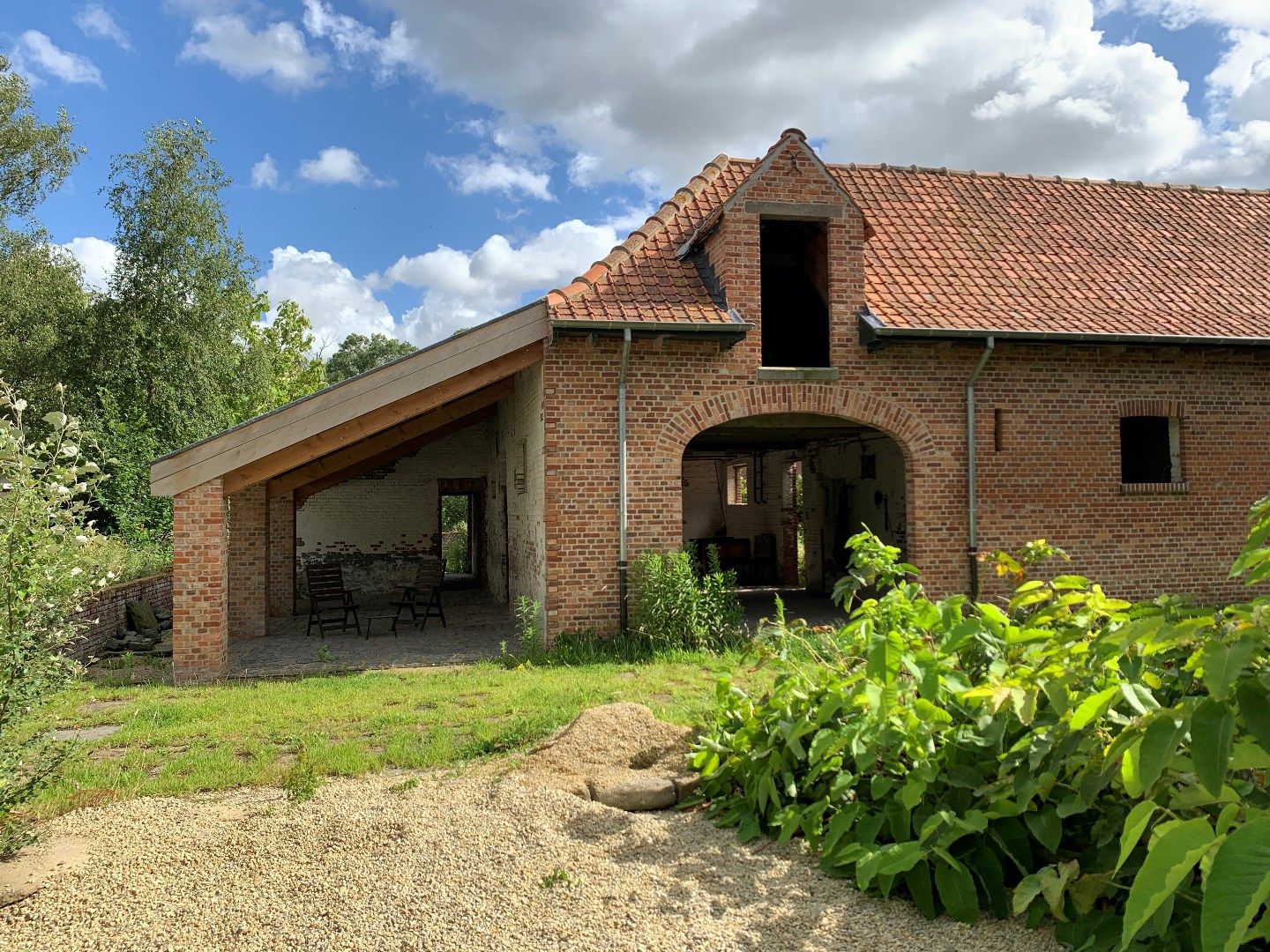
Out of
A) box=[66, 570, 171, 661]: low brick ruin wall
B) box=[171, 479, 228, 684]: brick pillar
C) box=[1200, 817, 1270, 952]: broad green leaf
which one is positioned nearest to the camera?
box=[1200, 817, 1270, 952]: broad green leaf

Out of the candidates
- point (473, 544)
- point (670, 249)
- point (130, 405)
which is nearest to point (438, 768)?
point (670, 249)

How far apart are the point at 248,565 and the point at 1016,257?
474 inches

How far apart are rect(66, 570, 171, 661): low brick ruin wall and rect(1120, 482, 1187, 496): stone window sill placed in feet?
41.4

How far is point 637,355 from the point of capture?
394 inches

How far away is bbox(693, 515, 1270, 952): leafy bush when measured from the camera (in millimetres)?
2094

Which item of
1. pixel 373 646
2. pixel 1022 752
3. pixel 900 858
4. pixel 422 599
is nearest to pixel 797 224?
pixel 373 646

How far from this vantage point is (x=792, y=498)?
2041 cm

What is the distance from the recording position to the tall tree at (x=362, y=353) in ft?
176

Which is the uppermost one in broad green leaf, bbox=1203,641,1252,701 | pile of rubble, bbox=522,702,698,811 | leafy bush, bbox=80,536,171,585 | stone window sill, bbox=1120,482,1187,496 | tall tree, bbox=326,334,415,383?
tall tree, bbox=326,334,415,383

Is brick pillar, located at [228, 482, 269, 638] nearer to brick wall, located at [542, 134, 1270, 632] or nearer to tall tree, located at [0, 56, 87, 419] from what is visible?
brick wall, located at [542, 134, 1270, 632]

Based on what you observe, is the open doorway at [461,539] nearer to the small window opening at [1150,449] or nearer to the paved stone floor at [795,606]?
the paved stone floor at [795,606]

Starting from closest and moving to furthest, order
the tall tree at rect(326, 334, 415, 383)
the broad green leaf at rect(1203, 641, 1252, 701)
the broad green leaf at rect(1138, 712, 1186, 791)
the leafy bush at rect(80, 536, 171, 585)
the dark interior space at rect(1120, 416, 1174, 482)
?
1. the broad green leaf at rect(1203, 641, 1252, 701)
2. the broad green leaf at rect(1138, 712, 1186, 791)
3. the dark interior space at rect(1120, 416, 1174, 482)
4. the leafy bush at rect(80, 536, 171, 585)
5. the tall tree at rect(326, 334, 415, 383)

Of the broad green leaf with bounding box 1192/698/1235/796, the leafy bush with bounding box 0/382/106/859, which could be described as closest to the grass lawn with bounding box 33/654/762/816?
the leafy bush with bounding box 0/382/106/859

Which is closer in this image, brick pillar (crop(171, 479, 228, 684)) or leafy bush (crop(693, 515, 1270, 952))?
leafy bush (crop(693, 515, 1270, 952))
